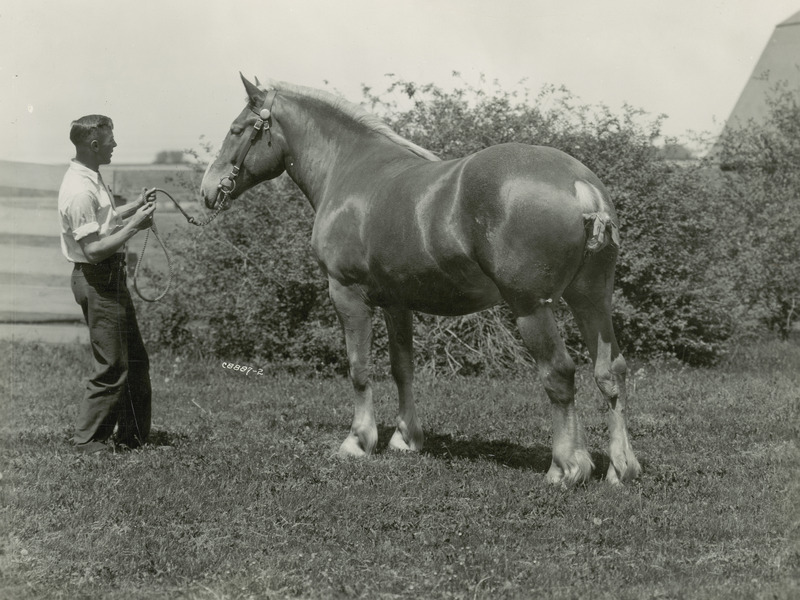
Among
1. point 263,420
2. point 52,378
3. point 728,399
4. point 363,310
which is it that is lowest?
point 52,378

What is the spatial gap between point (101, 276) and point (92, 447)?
50.7 inches

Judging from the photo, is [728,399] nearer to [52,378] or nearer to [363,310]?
[363,310]

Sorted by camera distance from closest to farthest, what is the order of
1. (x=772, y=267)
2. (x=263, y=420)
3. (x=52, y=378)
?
1. (x=263, y=420)
2. (x=52, y=378)
3. (x=772, y=267)

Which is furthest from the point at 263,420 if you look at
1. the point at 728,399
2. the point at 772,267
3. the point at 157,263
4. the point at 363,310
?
the point at 772,267

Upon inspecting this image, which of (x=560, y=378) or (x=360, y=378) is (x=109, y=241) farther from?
(x=560, y=378)

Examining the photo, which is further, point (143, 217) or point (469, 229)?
point (143, 217)

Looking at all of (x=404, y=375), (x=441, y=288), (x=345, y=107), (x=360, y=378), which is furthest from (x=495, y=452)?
(x=345, y=107)

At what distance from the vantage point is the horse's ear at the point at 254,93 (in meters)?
6.77

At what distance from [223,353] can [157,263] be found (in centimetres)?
221

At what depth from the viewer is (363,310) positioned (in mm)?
6383

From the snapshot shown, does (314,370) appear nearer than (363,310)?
No

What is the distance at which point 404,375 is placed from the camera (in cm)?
668

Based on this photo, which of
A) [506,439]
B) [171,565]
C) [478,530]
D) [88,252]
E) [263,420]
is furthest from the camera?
[263,420]

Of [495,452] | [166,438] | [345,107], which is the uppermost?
[345,107]
